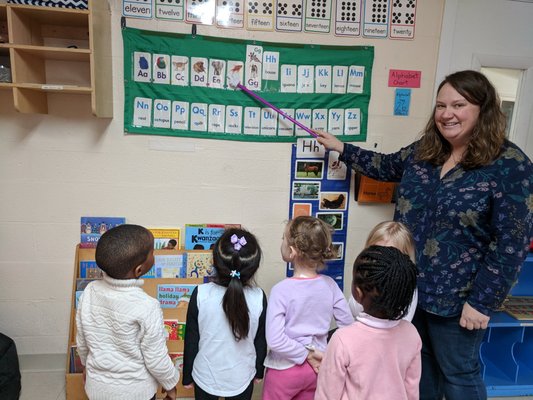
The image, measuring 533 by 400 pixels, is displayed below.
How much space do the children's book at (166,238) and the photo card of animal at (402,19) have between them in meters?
1.57

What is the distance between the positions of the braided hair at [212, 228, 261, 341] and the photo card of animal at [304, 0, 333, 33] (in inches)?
47.8

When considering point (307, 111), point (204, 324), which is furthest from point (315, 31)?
point (204, 324)

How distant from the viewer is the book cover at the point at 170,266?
1979 millimetres

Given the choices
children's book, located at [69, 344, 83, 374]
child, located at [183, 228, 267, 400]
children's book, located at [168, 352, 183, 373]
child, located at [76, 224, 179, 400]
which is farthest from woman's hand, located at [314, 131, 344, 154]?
children's book, located at [69, 344, 83, 374]

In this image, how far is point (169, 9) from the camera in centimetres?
184

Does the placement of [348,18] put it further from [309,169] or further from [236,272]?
[236,272]

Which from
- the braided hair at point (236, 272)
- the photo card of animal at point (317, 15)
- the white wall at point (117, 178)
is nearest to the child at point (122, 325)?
the braided hair at point (236, 272)

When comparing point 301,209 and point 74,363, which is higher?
point 301,209

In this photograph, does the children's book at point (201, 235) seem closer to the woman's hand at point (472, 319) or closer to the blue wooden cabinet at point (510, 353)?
the woman's hand at point (472, 319)

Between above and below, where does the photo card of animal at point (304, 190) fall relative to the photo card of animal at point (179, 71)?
below

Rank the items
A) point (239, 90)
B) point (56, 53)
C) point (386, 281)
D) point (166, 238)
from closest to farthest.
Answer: point (386, 281)
point (56, 53)
point (239, 90)
point (166, 238)

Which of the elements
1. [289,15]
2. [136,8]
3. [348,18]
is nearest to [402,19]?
[348,18]

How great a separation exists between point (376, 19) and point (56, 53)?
1571mm

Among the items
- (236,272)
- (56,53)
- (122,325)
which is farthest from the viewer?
(56,53)
